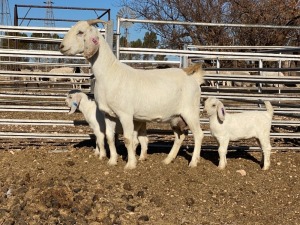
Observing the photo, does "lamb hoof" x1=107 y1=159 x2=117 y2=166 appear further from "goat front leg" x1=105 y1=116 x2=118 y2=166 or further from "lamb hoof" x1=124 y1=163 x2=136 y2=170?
"lamb hoof" x1=124 y1=163 x2=136 y2=170

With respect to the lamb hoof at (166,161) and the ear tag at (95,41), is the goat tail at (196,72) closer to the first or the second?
the lamb hoof at (166,161)

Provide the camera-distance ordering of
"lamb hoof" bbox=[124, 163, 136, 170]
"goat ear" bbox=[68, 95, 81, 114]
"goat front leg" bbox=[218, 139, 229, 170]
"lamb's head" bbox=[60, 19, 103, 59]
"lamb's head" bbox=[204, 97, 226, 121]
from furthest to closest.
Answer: "goat ear" bbox=[68, 95, 81, 114], "goat front leg" bbox=[218, 139, 229, 170], "lamb's head" bbox=[204, 97, 226, 121], "lamb hoof" bbox=[124, 163, 136, 170], "lamb's head" bbox=[60, 19, 103, 59]

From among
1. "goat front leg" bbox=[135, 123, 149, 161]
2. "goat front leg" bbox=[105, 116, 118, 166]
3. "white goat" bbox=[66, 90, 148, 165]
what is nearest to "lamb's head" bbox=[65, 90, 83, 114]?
"white goat" bbox=[66, 90, 148, 165]

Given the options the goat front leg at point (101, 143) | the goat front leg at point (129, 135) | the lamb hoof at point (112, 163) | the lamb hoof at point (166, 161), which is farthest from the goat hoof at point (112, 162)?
the lamb hoof at point (166, 161)

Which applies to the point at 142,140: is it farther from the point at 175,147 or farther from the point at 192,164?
the point at 192,164

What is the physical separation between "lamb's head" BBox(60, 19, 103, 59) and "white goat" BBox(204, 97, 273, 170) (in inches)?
73.5

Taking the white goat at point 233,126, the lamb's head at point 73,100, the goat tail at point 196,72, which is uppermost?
the goat tail at point 196,72

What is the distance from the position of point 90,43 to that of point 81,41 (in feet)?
0.43

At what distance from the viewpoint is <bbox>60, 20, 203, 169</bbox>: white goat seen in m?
6.70

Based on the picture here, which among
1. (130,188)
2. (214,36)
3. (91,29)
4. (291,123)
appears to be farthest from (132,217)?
(214,36)

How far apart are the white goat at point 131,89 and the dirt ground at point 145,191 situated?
0.53 m

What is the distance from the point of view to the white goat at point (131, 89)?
6.70m

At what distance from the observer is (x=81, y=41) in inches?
263

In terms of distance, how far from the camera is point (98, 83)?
6.91 metres
